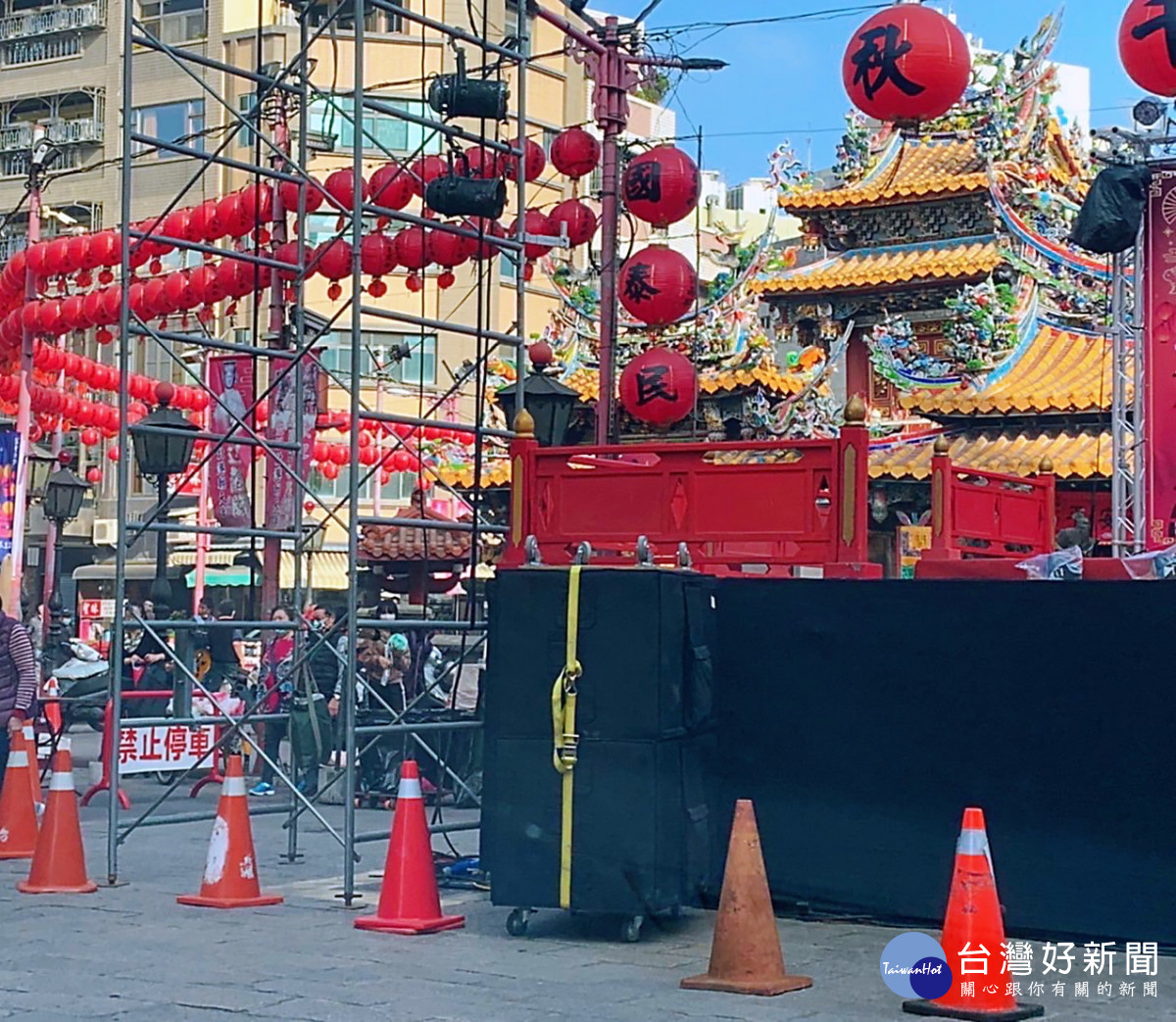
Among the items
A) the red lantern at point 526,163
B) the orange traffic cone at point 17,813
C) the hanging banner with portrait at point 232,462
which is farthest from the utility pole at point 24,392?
the red lantern at point 526,163

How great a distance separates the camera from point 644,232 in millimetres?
51188

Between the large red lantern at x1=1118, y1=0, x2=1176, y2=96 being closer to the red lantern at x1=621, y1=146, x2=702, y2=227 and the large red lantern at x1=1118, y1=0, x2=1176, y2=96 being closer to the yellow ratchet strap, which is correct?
the red lantern at x1=621, y1=146, x2=702, y2=227

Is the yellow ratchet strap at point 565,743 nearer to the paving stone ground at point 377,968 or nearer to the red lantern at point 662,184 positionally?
the paving stone ground at point 377,968

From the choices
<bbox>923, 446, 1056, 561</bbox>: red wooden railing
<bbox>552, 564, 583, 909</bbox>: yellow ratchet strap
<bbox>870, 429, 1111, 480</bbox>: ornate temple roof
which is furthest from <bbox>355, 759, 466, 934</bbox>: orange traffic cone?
<bbox>870, 429, 1111, 480</bbox>: ornate temple roof

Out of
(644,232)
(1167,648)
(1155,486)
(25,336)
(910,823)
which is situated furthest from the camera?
(644,232)

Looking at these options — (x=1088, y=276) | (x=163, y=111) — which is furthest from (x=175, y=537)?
(x=1088, y=276)

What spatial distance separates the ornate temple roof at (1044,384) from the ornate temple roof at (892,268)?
6.70ft

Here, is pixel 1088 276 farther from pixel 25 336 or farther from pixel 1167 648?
pixel 1167 648

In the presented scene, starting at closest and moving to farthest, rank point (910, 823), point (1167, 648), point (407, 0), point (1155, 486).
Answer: point (1167, 648), point (910, 823), point (1155, 486), point (407, 0)

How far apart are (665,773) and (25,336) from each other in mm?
16321

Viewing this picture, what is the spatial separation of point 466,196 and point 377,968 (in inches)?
192

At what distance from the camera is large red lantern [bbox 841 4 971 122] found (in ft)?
42.3

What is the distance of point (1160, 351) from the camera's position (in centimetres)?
1432

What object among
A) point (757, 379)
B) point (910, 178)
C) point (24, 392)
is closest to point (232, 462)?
point (24, 392)
